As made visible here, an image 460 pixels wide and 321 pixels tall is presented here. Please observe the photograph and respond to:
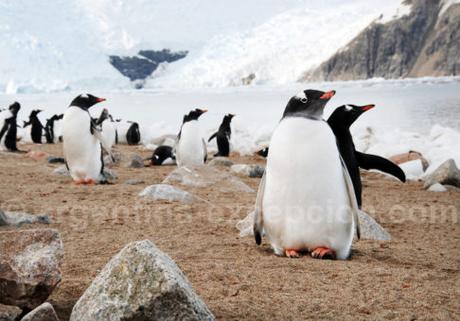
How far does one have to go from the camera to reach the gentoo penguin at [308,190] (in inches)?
128

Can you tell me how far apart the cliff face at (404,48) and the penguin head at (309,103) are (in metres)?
73.4

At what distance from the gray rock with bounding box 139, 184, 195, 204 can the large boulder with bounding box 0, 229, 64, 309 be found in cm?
311

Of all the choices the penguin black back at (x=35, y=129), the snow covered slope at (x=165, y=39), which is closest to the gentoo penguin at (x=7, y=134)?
the penguin black back at (x=35, y=129)

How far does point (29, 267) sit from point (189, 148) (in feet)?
25.7

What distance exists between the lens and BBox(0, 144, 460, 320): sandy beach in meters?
2.21

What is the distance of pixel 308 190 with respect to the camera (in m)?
3.27

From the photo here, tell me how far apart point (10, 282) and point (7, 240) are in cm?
18

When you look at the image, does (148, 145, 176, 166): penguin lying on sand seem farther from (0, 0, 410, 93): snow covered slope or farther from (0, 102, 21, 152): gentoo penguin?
(0, 0, 410, 93): snow covered slope

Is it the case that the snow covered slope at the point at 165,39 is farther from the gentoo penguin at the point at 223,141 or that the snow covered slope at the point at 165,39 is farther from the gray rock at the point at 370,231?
the gray rock at the point at 370,231

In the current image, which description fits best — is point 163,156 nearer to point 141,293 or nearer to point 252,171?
point 252,171

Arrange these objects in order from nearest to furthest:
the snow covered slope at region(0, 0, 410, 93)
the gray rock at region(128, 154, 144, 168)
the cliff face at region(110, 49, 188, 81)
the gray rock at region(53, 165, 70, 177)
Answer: the gray rock at region(53, 165, 70, 177) → the gray rock at region(128, 154, 144, 168) → the snow covered slope at region(0, 0, 410, 93) → the cliff face at region(110, 49, 188, 81)

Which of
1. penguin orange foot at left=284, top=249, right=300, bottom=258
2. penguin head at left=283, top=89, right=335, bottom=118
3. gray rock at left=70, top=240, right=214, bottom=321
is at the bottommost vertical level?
penguin orange foot at left=284, top=249, right=300, bottom=258

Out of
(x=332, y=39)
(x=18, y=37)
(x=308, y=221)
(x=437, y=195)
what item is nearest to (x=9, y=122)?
(x=437, y=195)

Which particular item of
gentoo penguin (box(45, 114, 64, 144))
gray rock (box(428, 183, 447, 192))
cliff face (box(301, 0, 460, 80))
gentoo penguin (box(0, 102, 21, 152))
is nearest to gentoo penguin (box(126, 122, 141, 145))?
gentoo penguin (box(45, 114, 64, 144))
